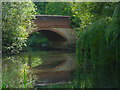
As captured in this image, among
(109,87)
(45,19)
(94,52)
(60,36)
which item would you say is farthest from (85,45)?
(60,36)

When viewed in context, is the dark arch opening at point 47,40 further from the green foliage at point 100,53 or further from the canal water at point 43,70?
the green foliage at point 100,53

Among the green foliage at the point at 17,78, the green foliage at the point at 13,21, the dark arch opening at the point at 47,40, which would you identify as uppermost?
the dark arch opening at the point at 47,40

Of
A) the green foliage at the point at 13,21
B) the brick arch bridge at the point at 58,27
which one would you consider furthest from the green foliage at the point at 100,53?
the brick arch bridge at the point at 58,27

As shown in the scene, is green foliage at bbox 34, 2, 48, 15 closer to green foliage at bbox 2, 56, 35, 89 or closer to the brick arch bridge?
Answer: the brick arch bridge

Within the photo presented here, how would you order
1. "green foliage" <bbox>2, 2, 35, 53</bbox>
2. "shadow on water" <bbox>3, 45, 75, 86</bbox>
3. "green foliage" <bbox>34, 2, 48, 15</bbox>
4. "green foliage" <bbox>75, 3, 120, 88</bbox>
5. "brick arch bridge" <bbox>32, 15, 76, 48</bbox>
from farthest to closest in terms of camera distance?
1. "green foliage" <bbox>34, 2, 48, 15</bbox>
2. "brick arch bridge" <bbox>32, 15, 76, 48</bbox>
3. "green foliage" <bbox>2, 2, 35, 53</bbox>
4. "shadow on water" <bbox>3, 45, 75, 86</bbox>
5. "green foliage" <bbox>75, 3, 120, 88</bbox>

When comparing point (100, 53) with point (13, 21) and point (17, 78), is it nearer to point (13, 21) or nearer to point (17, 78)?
point (17, 78)

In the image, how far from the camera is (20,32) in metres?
14.0

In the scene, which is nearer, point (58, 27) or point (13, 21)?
point (13, 21)

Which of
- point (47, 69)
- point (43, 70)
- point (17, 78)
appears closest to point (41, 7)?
point (47, 69)

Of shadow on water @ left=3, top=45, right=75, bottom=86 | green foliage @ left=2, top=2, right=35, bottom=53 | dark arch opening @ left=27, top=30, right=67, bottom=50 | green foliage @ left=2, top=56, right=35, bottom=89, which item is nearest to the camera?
green foliage @ left=2, top=56, right=35, bottom=89

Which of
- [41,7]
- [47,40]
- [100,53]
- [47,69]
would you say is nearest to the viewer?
[100,53]

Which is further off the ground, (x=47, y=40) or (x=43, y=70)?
(x=47, y=40)

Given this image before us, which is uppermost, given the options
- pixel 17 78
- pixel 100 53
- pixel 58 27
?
pixel 58 27

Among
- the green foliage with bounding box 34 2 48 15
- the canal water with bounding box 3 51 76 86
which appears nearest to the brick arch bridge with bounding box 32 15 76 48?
the green foliage with bounding box 34 2 48 15
